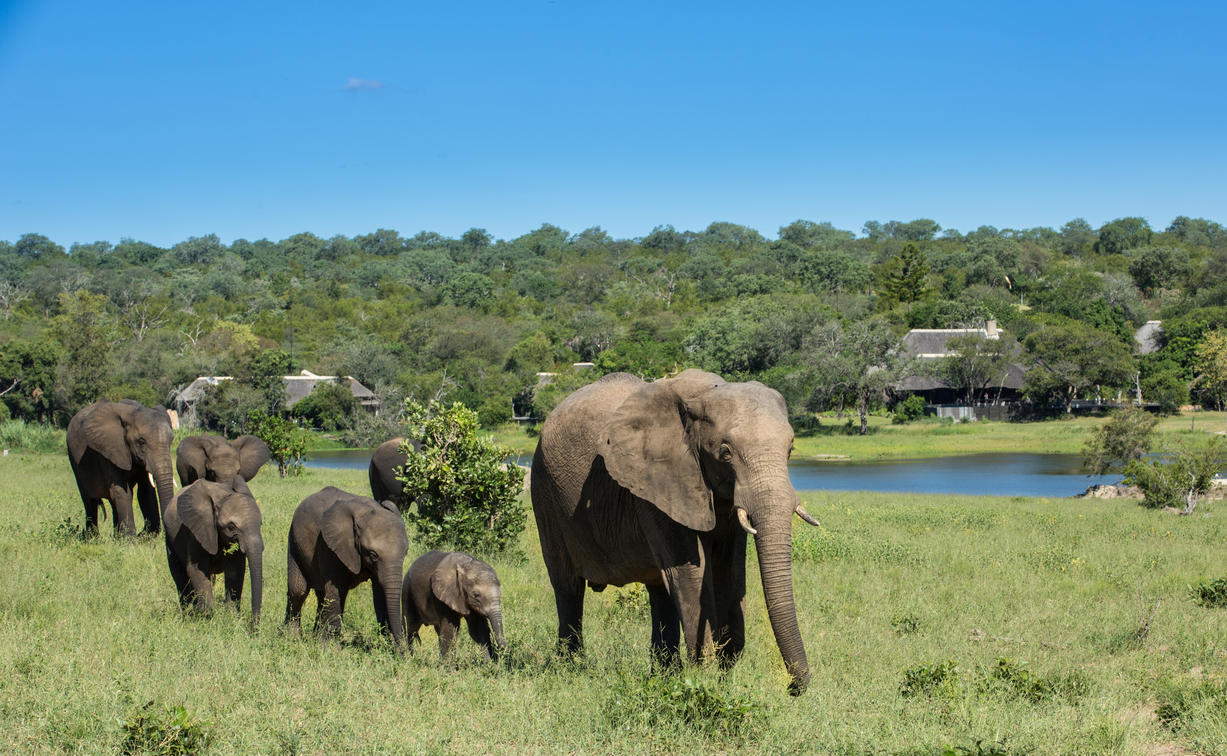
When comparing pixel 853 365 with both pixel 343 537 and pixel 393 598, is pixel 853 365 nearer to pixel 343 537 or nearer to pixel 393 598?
pixel 343 537

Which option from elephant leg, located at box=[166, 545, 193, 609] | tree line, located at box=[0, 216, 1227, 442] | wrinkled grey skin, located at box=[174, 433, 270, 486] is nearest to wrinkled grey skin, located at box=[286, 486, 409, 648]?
elephant leg, located at box=[166, 545, 193, 609]

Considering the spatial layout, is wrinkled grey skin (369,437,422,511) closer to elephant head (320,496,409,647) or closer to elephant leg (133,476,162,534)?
elephant leg (133,476,162,534)

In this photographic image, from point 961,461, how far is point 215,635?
1507 inches

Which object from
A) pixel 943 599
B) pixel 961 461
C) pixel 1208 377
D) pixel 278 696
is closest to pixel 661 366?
pixel 961 461

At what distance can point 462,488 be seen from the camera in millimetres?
13492

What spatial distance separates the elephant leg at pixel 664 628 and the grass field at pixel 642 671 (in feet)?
0.69

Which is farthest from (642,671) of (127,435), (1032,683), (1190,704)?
(127,435)

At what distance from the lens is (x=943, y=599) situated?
10844 mm

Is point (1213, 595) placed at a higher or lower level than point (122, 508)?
lower

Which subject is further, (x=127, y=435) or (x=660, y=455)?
(x=127, y=435)

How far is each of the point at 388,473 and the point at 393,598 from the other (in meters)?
9.17

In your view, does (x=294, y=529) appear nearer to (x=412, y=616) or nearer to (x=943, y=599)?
(x=412, y=616)

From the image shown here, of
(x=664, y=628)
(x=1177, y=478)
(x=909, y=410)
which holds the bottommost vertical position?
(x=909, y=410)

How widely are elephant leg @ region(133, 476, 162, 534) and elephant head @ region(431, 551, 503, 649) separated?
7.03m
